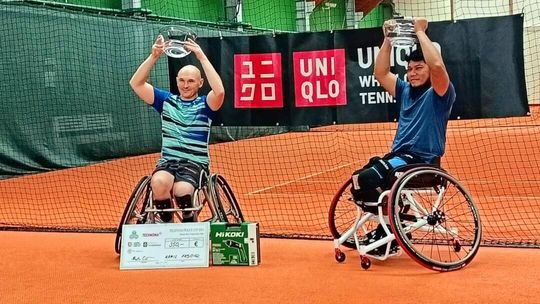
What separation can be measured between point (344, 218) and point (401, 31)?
1.78 metres

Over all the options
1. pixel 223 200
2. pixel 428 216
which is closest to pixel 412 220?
pixel 428 216

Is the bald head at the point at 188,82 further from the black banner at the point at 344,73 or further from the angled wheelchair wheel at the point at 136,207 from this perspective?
the black banner at the point at 344,73

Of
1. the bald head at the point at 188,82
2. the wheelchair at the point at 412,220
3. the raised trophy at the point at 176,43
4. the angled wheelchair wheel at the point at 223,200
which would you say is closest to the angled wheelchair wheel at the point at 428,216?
the wheelchair at the point at 412,220

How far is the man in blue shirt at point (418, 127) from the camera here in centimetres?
340

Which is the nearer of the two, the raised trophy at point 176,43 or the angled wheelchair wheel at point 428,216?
the angled wheelchair wheel at point 428,216

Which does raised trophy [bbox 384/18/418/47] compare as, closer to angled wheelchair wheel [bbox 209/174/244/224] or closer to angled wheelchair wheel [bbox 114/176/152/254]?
angled wheelchair wheel [bbox 209/174/244/224]

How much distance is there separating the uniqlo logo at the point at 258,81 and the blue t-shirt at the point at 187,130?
1144mm

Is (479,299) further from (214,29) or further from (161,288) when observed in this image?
(214,29)

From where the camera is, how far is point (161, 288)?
3.14 meters

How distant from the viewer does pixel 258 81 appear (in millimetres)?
4910

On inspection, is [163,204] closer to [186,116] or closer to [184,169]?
[184,169]

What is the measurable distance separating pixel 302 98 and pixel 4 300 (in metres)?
2.55

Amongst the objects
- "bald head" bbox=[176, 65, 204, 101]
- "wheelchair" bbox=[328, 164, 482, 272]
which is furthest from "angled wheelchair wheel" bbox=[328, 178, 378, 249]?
"bald head" bbox=[176, 65, 204, 101]

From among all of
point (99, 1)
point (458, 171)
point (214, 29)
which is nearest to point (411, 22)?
point (458, 171)
